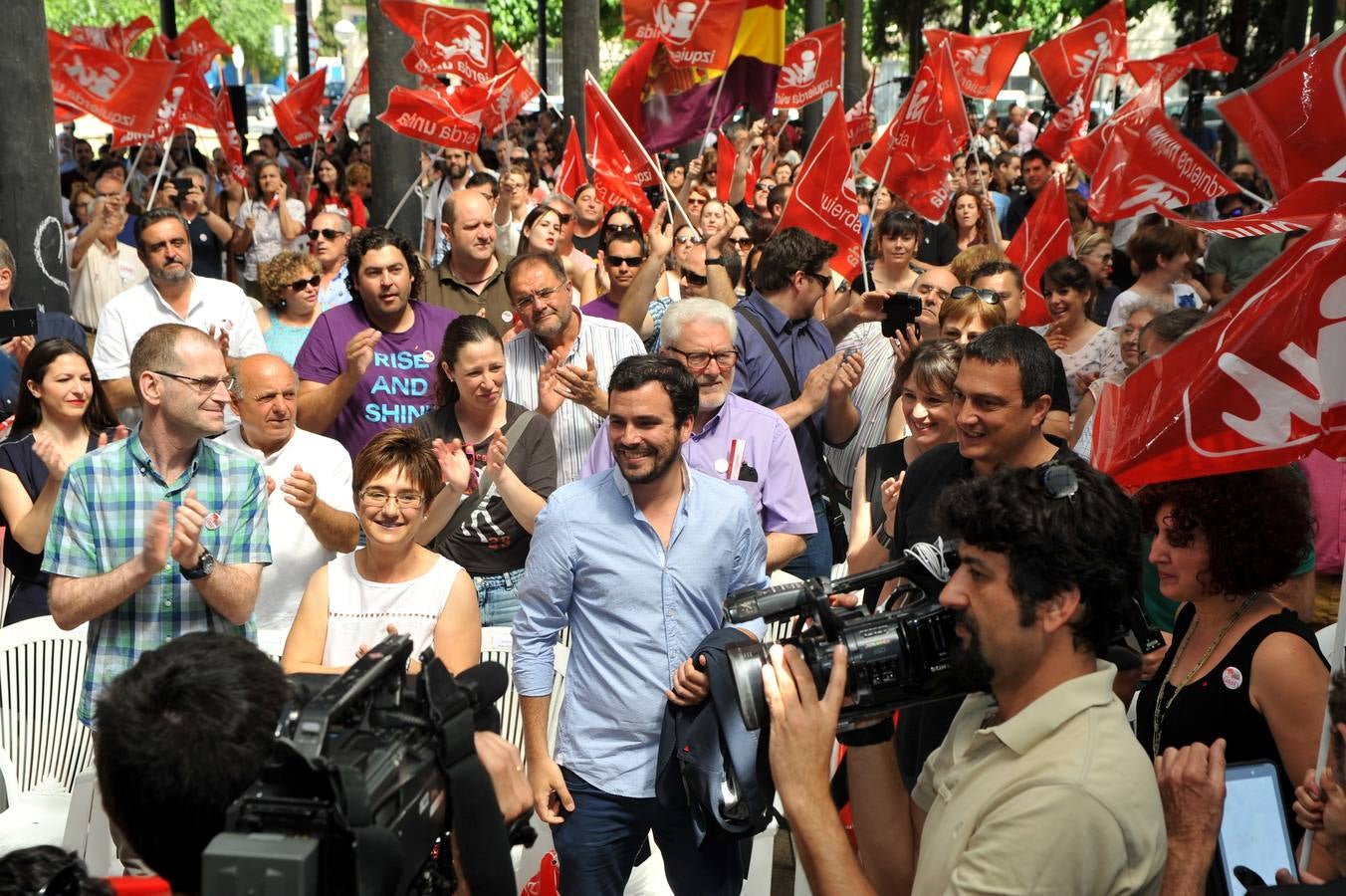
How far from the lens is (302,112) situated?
53.1 ft

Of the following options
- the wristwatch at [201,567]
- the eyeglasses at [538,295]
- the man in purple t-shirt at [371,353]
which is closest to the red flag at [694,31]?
the man in purple t-shirt at [371,353]

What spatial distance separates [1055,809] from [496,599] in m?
3.13

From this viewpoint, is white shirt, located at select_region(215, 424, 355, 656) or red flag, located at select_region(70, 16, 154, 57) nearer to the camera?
white shirt, located at select_region(215, 424, 355, 656)

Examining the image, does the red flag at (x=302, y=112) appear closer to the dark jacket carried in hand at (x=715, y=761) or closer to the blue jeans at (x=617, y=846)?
the blue jeans at (x=617, y=846)

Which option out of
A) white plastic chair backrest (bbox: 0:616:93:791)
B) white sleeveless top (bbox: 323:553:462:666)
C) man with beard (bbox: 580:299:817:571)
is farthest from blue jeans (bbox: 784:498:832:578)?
white plastic chair backrest (bbox: 0:616:93:791)

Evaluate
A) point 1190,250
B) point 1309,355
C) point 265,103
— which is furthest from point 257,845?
point 265,103

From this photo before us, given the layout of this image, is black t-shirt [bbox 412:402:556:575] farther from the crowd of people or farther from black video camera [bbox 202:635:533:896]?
black video camera [bbox 202:635:533:896]

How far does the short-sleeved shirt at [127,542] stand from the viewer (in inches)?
158

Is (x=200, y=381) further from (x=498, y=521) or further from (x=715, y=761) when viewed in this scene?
(x=715, y=761)

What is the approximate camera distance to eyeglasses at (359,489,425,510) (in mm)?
4336

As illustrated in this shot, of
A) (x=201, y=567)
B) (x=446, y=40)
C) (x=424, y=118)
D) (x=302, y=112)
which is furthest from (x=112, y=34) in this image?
(x=201, y=567)

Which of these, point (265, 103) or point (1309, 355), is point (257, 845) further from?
point (265, 103)

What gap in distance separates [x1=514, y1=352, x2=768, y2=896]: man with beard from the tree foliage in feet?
189

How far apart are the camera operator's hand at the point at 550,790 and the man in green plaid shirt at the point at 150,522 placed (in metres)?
0.91
